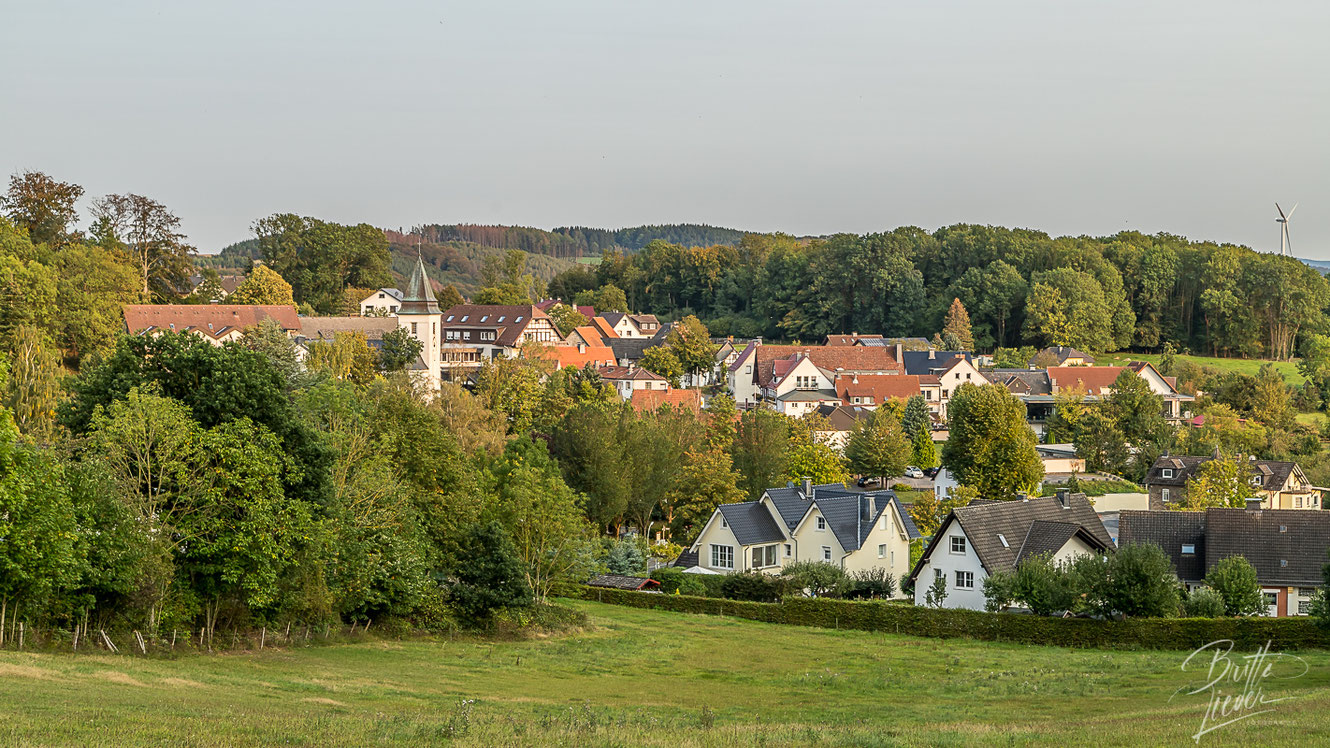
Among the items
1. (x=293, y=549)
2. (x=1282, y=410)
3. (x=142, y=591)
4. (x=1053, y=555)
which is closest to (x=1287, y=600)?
(x=1053, y=555)

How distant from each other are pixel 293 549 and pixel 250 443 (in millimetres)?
2435

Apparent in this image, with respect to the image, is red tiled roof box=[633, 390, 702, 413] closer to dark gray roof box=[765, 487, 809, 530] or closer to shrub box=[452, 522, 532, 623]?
dark gray roof box=[765, 487, 809, 530]

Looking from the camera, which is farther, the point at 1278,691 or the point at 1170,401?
the point at 1170,401

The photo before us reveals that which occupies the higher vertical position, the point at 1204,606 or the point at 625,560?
the point at 1204,606

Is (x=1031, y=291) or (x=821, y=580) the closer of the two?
(x=821, y=580)

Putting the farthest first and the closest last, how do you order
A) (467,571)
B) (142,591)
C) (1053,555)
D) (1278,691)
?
(1053,555) → (467,571) → (142,591) → (1278,691)

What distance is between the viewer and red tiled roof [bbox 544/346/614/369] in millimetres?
91688

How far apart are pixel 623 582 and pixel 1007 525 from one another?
43.0 feet

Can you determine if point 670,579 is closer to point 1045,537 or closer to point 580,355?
point 1045,537

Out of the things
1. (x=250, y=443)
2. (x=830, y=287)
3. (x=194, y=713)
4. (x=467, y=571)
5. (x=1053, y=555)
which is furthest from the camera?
(x=830, y=287)

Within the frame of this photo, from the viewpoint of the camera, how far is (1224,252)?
419 feet

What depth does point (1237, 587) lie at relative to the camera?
1286 inches

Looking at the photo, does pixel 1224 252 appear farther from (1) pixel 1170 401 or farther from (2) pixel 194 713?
(2) pixel 194 713

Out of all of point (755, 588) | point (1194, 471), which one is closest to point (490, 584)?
point (755, 588)
